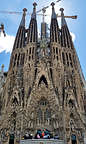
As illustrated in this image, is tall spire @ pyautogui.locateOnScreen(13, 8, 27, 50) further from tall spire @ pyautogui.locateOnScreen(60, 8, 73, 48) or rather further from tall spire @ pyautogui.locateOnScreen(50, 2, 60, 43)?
tall spire @ pyautogui.locateOnScreen(60, 8, 73, 48)

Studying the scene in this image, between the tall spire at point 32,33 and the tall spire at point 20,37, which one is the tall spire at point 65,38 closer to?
the tall spire at point 32,33

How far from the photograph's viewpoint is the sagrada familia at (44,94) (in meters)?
23.7

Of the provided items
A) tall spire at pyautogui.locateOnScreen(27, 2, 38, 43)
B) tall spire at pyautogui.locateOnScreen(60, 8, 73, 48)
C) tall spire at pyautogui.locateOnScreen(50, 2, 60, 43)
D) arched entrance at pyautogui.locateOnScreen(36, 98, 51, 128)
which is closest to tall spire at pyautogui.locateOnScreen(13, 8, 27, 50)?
tall spire at pyautogui.locateOnScreen(27, 2, 38, 43)

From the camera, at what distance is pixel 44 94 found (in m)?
27.3

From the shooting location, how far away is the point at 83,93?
3003 centimetres

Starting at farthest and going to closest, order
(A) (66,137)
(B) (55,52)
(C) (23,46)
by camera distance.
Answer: (C) (23,46) < (B) (55,52) < (A) (66,137)

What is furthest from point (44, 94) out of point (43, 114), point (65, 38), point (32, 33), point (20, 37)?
point (20, 37)

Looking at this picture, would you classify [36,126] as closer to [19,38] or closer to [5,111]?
[5,111]

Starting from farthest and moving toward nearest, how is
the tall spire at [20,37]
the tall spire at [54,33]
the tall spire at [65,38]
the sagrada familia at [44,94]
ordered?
the tall spire at [20,37], the tall spire at [65,38], the tall spire at [54,33], the sagrada familia at [44,94]

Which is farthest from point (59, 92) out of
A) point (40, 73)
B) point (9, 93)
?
point (9, 93)

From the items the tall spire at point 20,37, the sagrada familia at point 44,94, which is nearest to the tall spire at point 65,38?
the sagrada familia at point 44,94

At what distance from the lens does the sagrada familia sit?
2372 cm

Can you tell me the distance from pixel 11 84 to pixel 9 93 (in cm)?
239

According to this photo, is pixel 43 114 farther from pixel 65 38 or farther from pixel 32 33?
pixel 32 33
